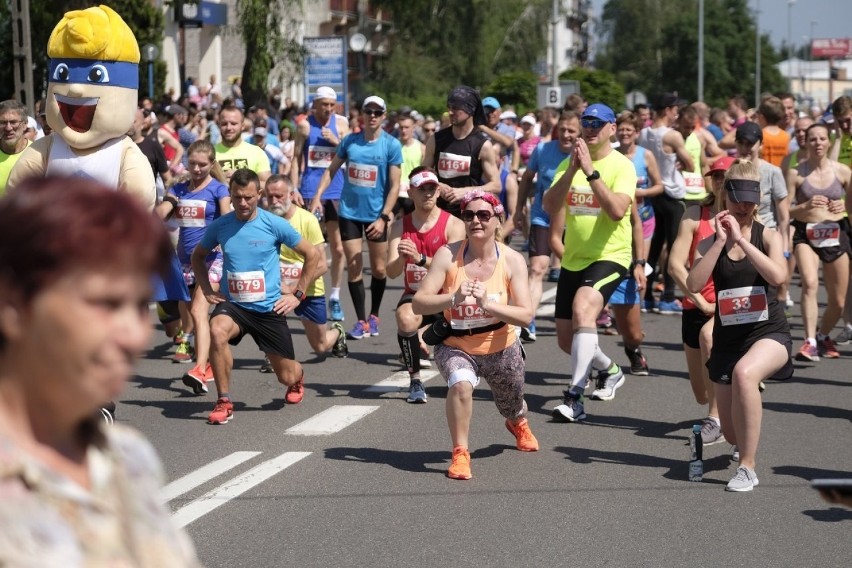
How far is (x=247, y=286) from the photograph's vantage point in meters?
9.02

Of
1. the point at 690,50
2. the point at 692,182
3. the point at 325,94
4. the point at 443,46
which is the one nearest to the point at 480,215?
the point at 325,94

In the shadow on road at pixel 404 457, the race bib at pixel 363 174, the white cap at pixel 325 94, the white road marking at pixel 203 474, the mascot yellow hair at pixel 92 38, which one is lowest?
the shadow on road at pixel 404 457

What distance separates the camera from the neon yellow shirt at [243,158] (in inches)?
461

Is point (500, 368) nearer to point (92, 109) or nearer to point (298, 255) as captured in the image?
point (92, 109)

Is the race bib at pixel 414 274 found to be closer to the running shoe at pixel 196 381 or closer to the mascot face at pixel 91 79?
the running shoe at pixel 196 381

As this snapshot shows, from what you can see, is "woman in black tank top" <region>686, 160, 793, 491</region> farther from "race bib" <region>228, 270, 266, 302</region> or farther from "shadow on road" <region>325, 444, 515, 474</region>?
"race bib" <region>228, 270, 266, 302</region>

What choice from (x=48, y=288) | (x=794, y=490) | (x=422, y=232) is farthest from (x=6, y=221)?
(x=422, y=232)

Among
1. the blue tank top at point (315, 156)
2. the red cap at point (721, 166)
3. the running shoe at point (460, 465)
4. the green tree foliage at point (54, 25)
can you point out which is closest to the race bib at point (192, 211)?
the red cap at point (721, 166)

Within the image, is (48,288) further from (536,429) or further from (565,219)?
(565,219)

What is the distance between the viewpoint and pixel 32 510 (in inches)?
72.6

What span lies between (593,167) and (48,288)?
300 inches

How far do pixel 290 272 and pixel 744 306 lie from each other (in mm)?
4105

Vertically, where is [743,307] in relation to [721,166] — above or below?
below

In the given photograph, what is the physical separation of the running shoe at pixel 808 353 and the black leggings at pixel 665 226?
9.82ft
